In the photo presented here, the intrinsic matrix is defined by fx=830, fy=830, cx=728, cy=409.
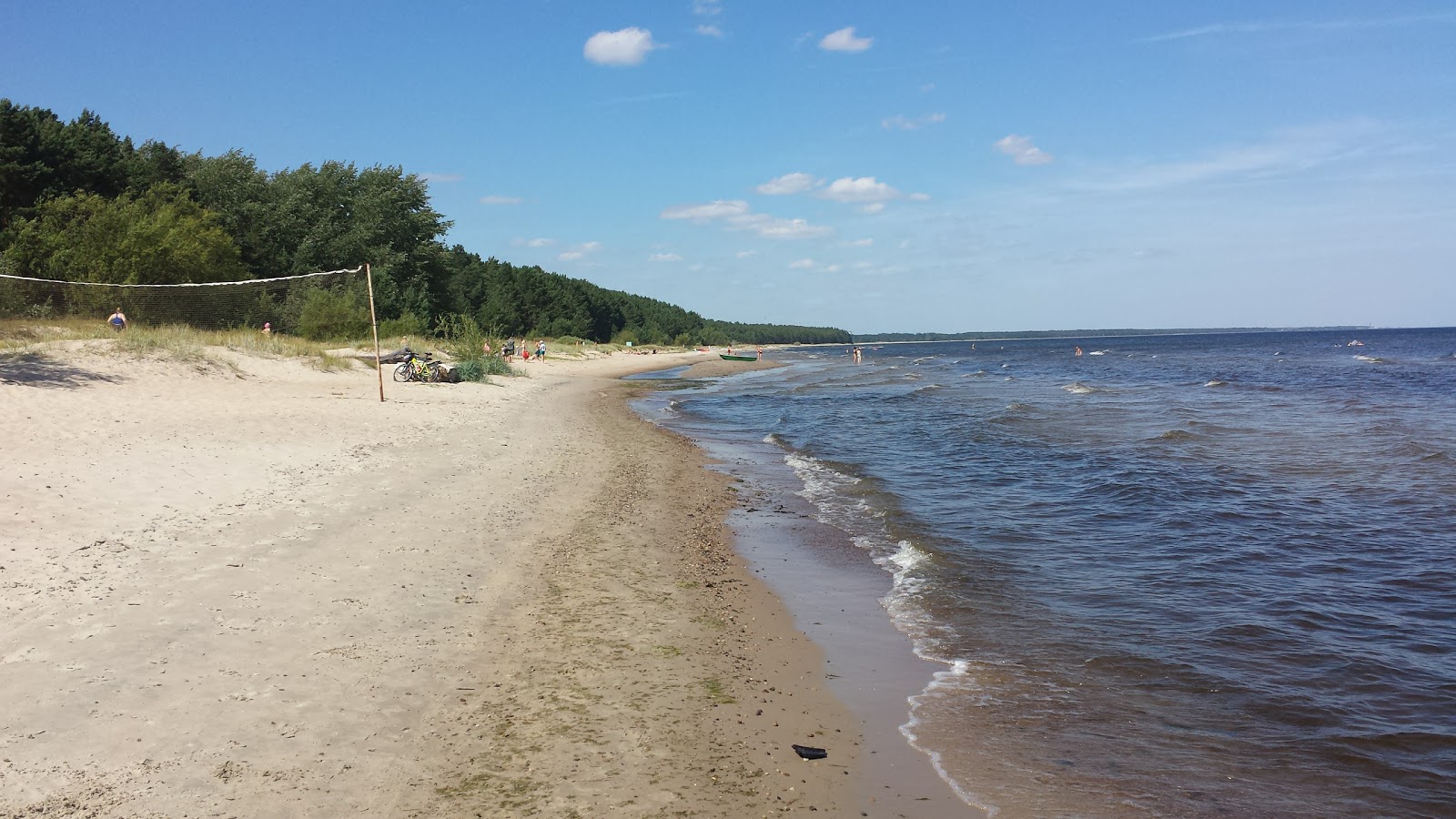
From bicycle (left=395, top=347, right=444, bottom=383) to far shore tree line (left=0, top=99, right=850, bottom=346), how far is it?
16.7 feet

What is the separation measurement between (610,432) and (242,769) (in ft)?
53.8

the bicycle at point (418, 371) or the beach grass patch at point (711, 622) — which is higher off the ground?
the bicycle at point (418, 371)

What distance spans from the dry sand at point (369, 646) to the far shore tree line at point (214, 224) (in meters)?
20.0

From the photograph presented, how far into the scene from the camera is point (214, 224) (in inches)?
1494

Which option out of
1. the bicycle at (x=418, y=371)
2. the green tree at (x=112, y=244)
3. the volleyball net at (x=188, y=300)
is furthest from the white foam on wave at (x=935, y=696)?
the green tree at (x=112, y=244)

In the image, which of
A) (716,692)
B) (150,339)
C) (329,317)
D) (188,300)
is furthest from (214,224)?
(716,692)

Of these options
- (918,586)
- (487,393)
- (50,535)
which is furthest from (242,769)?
(487,393)

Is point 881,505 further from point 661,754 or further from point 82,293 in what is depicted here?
point 82,293

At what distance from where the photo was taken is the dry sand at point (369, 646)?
4.17 m

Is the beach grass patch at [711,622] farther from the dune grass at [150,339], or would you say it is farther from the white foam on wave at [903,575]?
the dune grass at [150,339]

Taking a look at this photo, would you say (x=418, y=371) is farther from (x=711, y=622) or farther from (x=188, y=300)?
(x=711, y=622)

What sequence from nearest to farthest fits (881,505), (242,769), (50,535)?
(242,769) < (50,535) < (881,505)

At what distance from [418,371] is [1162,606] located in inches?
942

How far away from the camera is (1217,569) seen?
29.9ft
